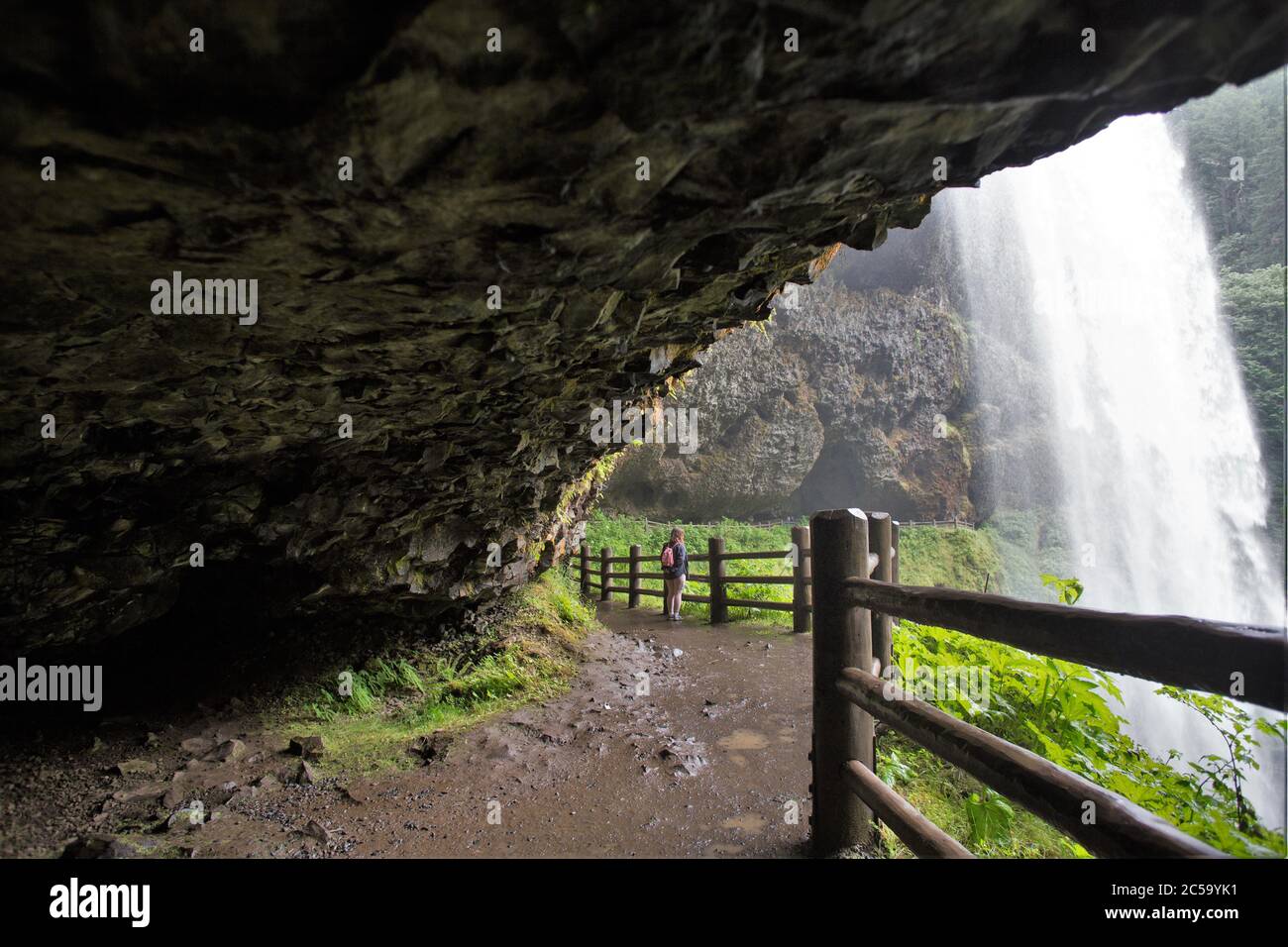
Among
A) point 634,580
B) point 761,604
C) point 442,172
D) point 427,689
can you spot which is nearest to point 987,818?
point 442,172

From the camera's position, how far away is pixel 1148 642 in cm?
147

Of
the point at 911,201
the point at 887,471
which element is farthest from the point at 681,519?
the point at 911,201

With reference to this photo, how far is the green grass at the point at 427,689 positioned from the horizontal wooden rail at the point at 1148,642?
4.26m

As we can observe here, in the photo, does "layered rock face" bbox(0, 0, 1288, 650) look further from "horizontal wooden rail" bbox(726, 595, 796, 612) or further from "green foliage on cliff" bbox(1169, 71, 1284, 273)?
"green foliage on cliff" bbox(1169, 71, 1284, 273)

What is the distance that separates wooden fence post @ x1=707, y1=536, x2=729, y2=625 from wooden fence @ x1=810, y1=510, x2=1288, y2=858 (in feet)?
23.2

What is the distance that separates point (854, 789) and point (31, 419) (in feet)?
13.7

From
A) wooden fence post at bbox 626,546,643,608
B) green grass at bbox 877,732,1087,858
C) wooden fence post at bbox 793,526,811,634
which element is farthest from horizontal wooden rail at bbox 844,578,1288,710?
wooden fence post at bbox 626,546,643,608

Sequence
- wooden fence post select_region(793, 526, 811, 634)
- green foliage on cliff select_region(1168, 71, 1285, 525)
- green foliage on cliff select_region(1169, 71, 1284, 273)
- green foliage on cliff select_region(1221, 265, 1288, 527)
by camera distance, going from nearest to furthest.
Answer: wooden fence post select_region(793, 526, 811, 634) → green foliage on cliff select_region(1221, 265, 1288, 527) → green foliage on cliff select_region(1168, 71, 1285, 525) → green foliage on cliff select_region(1169, 71, 1284, 273)

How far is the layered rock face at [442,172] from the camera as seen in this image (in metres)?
1.35

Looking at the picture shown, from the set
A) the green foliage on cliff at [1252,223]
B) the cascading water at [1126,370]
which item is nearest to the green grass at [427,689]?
the cascading water at [1126,370]

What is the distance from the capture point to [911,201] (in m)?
2.48

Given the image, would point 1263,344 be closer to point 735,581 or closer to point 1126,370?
point 1126,370

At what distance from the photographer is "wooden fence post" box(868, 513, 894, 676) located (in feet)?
15.9

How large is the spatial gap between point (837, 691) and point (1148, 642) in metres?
1.81
